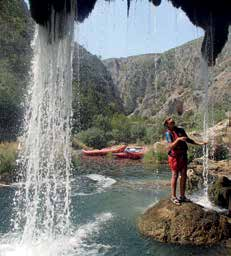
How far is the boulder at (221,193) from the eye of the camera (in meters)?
11.3

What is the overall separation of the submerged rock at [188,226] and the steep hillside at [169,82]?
125 ft

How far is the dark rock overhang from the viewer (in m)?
8.19

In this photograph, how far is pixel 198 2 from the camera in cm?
966

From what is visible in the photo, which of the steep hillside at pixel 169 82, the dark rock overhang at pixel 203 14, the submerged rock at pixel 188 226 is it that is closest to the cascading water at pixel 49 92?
the dark rock overhang at pixel 203 14

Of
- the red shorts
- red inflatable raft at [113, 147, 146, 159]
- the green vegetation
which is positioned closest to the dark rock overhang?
the red shorts

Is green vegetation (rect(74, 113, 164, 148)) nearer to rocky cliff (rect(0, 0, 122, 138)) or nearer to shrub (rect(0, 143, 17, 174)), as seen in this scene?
rocky cliff (rect(0, 0, 122, 138))

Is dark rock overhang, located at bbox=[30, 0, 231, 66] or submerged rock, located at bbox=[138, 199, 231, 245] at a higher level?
dark rock overhang, located at bbox=[30, 0, 231, 66]

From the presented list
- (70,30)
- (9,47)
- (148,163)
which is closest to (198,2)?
(70,30)

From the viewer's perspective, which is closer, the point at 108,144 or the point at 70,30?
the point at 70,30

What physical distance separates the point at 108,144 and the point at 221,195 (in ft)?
99.8

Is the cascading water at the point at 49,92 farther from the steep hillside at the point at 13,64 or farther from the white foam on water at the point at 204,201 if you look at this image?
the steep hillside at the point at 13,64

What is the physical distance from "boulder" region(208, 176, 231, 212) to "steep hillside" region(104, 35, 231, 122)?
35.5m

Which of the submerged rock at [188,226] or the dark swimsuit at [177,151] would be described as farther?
the dark swimsuit at [177,151]

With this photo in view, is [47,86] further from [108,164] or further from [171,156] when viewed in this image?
[108,164]
